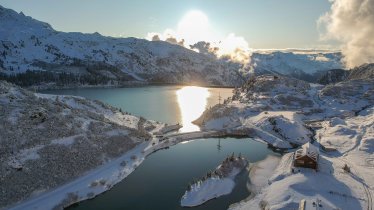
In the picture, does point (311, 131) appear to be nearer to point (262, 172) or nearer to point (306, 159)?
point (306, 159)

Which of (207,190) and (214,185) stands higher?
(214,185)

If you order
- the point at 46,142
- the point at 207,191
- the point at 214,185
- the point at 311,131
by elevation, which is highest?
the point at 46,142

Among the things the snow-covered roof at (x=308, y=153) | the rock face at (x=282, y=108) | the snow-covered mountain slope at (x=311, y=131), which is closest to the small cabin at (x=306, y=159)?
the snow-covered roof at (x=308, y=153)

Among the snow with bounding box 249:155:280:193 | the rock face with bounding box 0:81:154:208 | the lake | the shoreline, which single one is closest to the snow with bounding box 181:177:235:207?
the lake

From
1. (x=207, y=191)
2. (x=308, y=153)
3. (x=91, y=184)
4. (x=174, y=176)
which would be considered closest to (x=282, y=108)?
(x=308, y=153)

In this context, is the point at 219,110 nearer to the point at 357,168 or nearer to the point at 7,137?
the point at 357,168

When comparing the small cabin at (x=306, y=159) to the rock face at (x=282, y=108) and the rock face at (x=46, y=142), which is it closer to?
the rock face at (x=282, y=108)

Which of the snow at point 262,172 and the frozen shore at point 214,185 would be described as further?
the snow at point 262,172

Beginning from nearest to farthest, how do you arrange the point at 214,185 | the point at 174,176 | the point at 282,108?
1. the point at 214,185
2. the point at 174,176
3. the point at 282,108

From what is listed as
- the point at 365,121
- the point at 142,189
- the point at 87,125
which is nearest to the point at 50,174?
the point at 142,189
